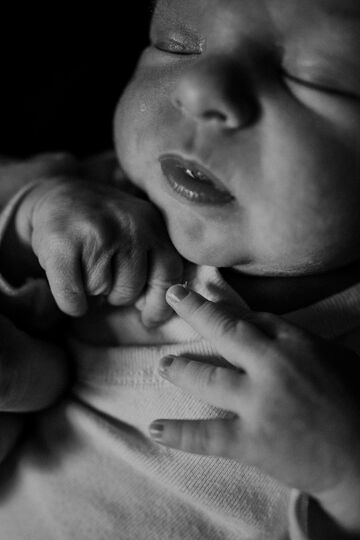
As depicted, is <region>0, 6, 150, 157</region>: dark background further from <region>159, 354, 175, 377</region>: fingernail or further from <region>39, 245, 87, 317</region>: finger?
<region>159, 354, 175, 377</region>: fingernail

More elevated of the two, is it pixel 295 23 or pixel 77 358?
pixel 295 23

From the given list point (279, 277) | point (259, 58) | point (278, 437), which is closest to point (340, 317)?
point (279, 277)

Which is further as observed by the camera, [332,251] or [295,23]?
[332,251]

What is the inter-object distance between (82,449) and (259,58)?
575 millimetres

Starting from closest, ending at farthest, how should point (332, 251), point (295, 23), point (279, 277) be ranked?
1. point (295, 23)
2. point (332, 251)
3. point (279, 277)

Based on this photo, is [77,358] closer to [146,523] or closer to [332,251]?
[146,523]

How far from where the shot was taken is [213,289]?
80 centimetres

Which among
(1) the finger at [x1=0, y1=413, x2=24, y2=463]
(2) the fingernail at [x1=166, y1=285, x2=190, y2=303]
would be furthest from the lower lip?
(1) the finger at [x1=0, y1=413, x2=24, y2=463]

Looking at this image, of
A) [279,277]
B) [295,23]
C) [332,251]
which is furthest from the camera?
[279,277]

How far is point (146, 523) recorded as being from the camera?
0.79 m

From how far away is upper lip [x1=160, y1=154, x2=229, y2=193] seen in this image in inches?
27.3

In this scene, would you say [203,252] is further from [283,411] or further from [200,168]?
[283,411]

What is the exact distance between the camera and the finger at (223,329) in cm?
66

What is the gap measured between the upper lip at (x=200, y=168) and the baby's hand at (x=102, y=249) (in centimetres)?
10
